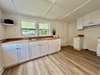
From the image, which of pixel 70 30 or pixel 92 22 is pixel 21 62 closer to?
pixel 92 22

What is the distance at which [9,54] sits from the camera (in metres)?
2.23

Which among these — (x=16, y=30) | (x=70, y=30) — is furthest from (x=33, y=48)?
(x=70, y=30)

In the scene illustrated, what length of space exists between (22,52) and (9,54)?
0.46m

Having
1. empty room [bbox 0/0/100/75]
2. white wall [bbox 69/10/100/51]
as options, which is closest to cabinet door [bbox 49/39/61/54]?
empty room [bbox 0/0/100/75]

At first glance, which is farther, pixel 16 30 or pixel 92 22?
pixel 92 22

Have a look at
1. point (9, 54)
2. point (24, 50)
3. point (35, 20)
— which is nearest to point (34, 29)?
point (35, 20)

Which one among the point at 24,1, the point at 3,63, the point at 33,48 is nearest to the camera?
the point at 3,63

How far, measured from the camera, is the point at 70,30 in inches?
230

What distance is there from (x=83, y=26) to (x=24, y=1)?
3856 millimetres

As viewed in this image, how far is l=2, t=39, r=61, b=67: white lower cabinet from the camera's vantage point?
7.23ft

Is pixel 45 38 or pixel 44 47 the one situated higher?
pixel 45 38

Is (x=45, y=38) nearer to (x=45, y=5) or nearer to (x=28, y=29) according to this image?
(x=28, y=29)

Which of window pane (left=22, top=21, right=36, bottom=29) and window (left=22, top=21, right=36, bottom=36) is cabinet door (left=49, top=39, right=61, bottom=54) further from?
window pane (left=22, top=21, right=36, bottom=29)

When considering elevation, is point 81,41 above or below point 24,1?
below
